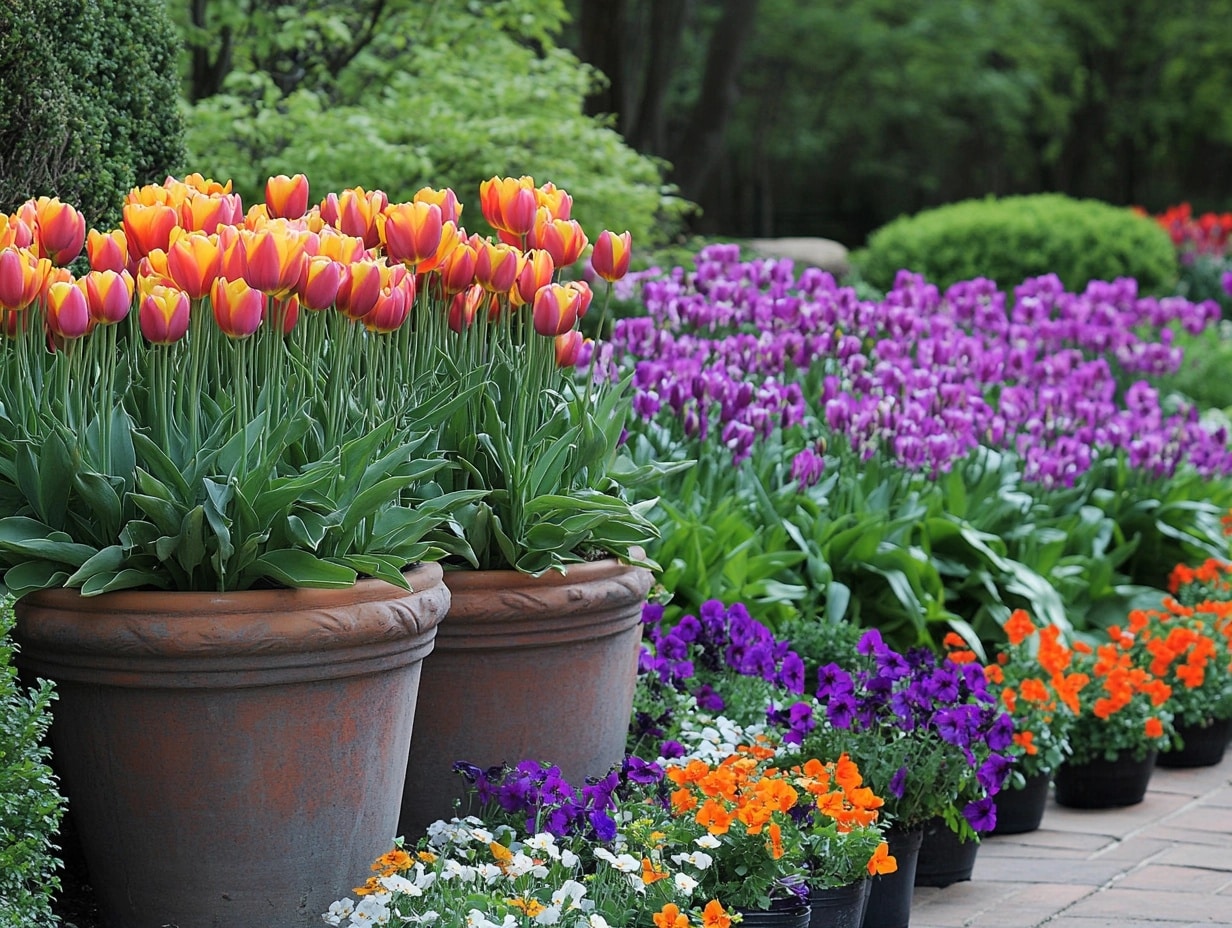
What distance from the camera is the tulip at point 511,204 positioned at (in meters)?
3.23

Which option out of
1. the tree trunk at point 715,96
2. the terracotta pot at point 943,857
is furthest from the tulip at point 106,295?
the tree trunk at point 715,96

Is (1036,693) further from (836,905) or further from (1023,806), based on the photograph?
(836,905)

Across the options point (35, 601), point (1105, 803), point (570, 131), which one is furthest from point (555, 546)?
point (570, 131)

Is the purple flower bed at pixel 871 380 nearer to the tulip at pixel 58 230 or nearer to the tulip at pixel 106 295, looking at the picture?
the tulip at pixel 58 230

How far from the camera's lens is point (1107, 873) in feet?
13.3

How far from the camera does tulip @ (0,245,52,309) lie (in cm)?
257

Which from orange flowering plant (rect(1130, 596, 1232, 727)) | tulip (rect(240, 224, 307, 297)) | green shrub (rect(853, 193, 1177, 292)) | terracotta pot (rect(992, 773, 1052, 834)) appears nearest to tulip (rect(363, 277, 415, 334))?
tulip (rect(240, 224, 307, 297))

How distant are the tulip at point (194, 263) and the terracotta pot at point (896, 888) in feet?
6.46

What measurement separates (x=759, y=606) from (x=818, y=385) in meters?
1.67

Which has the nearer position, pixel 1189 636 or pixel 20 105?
pixel 20 105

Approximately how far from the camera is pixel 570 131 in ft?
22.5

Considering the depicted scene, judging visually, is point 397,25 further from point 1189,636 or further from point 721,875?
point 721,875

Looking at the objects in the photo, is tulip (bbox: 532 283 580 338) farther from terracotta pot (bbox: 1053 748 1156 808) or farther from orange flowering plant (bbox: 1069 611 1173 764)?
terracotta pot (bbox: 1053 748 1156 808)

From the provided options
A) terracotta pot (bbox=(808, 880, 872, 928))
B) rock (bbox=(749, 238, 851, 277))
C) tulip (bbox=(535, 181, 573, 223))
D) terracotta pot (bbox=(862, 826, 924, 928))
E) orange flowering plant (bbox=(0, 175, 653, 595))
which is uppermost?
tulip (bbox=(535, 181, 573, 223))
